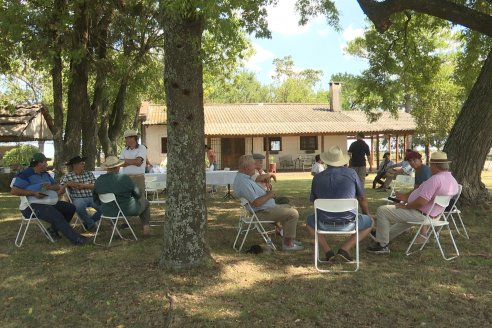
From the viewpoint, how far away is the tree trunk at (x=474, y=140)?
320 inches

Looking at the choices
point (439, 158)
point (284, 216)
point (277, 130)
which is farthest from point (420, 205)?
point (277, 130)

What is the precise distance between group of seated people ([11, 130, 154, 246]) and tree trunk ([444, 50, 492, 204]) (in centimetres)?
541

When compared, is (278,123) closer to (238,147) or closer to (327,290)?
(238,147)

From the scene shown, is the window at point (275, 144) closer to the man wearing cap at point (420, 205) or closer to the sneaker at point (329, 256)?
the man wearing cap at point (420, 205)

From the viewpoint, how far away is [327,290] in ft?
14.4

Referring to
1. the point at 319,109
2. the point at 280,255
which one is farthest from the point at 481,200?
the point at 319,109

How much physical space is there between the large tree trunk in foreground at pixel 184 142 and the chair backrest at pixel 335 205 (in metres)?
1.25

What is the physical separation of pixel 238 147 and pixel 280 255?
77.9 feet

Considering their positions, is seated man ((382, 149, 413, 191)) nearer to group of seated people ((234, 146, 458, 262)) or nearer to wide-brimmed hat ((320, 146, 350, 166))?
group of seated people ((234, 146, 458, 262))

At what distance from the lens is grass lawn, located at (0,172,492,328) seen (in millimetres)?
3775

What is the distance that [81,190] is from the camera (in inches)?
298

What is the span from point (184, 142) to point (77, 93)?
279 inches

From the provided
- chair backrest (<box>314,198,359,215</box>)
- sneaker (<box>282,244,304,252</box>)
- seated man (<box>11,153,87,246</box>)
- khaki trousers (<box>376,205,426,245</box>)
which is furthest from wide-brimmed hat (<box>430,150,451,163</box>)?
seated man (<box>11,153,87,246</box>)

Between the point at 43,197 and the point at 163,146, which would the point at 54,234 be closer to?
the point at 43,197
